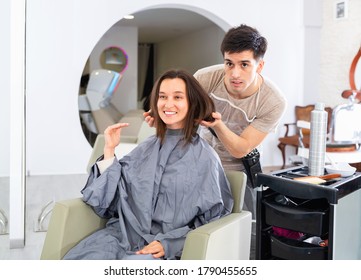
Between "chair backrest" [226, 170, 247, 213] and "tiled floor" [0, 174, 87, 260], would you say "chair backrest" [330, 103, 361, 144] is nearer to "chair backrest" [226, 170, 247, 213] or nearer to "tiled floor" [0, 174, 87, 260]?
"chair backrest" [226, 170, 247, 213]

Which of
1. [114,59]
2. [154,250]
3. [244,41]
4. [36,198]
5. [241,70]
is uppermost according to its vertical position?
[114,59]

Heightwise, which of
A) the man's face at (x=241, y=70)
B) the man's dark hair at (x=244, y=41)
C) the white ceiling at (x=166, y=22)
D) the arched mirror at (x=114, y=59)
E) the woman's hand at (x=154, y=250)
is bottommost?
the woman's hand at (x=154, y=250)

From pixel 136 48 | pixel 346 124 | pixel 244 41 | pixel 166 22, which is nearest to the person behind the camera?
pixel 244 41

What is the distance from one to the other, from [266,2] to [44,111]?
2.93 metres

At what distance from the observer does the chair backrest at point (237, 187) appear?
5.71 ft

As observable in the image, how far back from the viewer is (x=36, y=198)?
158 inches

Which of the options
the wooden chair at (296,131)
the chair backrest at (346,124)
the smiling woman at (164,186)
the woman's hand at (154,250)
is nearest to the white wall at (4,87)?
the smiling woman at (164,186)

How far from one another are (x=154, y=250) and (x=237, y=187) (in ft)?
1.36

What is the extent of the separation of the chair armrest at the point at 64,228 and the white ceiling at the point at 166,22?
17.3 ft

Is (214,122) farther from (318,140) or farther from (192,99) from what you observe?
(318,140)

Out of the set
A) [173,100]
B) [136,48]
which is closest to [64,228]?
[173,100]

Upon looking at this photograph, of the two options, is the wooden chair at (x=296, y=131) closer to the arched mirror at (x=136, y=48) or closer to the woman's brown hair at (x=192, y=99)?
the arched mirror at (x=136, y=48)
